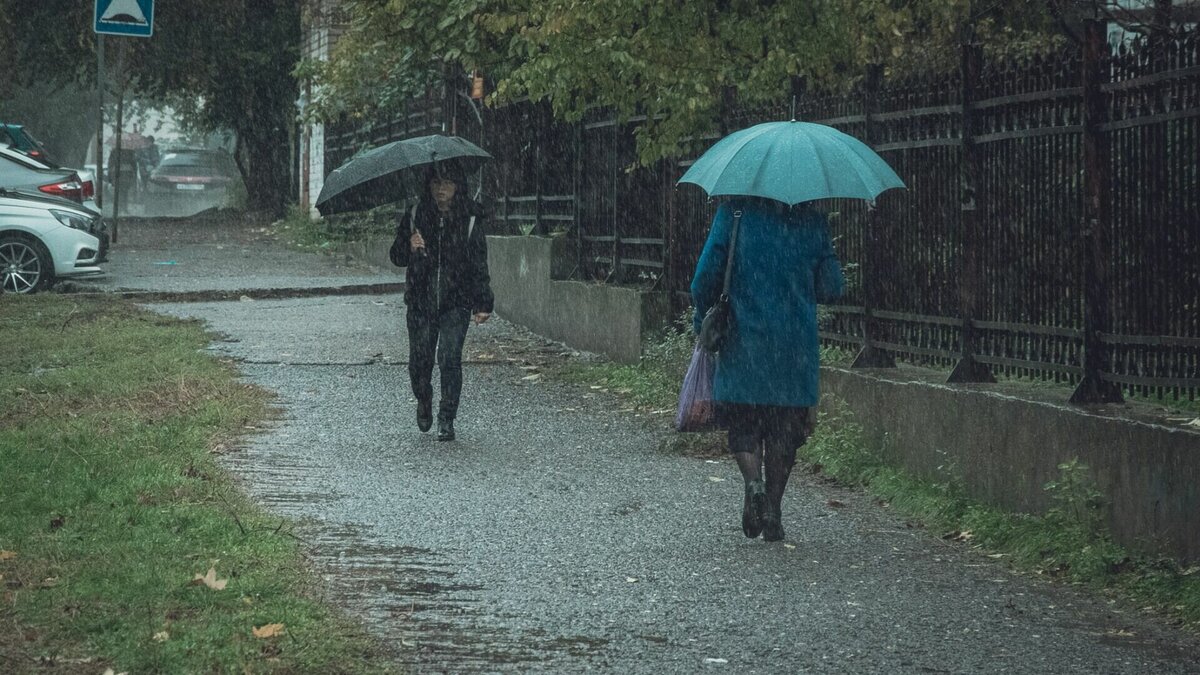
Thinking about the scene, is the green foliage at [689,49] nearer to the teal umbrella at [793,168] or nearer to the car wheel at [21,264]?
the teal umbrella at [793,168]

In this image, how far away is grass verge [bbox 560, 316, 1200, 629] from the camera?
6301 millimetres

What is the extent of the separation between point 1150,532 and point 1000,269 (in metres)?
2.08

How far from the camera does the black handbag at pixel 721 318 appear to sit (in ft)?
23.3

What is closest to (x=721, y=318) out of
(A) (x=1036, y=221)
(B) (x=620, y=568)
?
(B) (x=620, y=568)

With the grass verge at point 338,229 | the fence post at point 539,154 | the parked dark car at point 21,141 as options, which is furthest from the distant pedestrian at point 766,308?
the parked dark car at point 21,141

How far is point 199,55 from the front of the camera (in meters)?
31.3

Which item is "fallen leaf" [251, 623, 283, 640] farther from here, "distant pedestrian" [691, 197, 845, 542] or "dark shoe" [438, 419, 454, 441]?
"dark shoe" [438, 419, 454, 441]

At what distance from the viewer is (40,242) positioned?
709 inches

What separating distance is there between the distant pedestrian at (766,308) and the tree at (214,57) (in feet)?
78.5

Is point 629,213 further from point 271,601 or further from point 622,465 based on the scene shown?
point 271,601

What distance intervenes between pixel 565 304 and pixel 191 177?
4279cm

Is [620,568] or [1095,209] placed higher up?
[1095,209]

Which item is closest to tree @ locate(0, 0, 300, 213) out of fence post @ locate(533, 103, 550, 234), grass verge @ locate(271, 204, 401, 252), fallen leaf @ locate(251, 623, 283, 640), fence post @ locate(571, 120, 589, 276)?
grass verge @ locate(271, 204, 401, 252)

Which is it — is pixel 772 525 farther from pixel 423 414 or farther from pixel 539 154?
pixel 539 154
